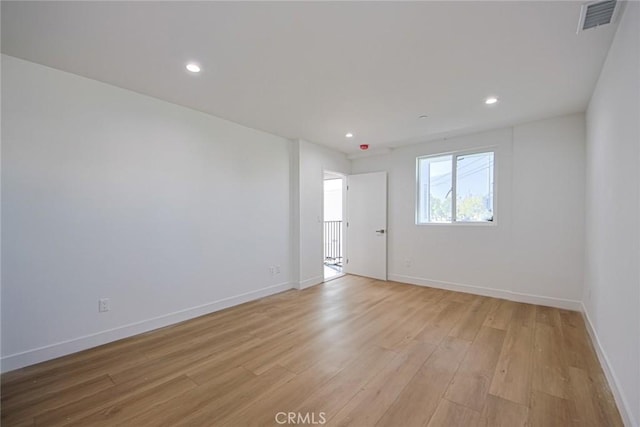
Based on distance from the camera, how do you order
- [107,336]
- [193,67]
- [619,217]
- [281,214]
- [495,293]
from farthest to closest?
1. [281,214]
2. [495,293]
3. [107,336]
4. [193,67]
5. [619,217]

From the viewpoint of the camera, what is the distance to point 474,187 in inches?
166

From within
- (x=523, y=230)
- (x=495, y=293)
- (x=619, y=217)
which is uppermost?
(x=619, y=217)

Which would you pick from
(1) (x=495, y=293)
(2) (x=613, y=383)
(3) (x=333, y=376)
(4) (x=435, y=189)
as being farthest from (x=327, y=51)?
(1) (x=495, y=293)

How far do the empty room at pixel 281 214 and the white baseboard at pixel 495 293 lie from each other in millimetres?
26

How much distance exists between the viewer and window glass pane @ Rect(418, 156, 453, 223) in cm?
449

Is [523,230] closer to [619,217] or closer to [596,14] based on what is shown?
[619,217]

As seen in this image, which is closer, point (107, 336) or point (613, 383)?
point (613, 383)

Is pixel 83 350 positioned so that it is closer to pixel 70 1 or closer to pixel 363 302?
pixel 70 1

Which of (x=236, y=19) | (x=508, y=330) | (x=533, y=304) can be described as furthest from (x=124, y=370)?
(x=533, y=304)

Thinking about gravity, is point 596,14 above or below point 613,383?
above

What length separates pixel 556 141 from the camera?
347cm

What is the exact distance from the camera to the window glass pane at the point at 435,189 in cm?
449

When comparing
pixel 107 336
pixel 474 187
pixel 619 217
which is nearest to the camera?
pixel 619 217

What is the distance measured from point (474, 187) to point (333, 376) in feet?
11.8
